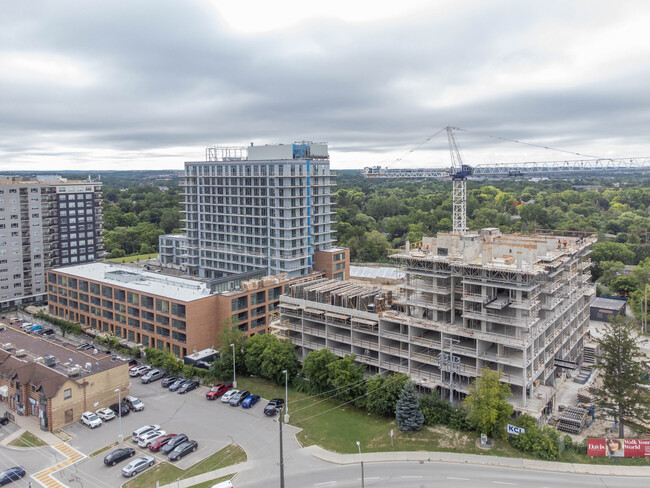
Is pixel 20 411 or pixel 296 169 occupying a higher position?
pixel 296 169

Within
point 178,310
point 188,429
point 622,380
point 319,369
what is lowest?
point 188,429

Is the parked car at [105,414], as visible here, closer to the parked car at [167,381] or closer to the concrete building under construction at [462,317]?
the parked car at [167,381]

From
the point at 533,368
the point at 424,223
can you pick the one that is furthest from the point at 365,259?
the point at 533,368

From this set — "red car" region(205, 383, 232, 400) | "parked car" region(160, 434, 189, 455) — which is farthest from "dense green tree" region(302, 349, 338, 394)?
"parked car" region(160, 434, 189, 455)

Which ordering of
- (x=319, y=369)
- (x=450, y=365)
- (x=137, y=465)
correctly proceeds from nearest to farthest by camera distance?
(x=137, y=465) → (x=450, y=365) → (x=319, y=369)

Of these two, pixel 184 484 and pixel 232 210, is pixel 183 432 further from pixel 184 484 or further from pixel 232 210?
pixel 232 210

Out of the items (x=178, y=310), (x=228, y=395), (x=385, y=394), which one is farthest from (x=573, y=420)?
(x=178, y=310)

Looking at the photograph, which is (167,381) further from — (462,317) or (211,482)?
(462,317)
